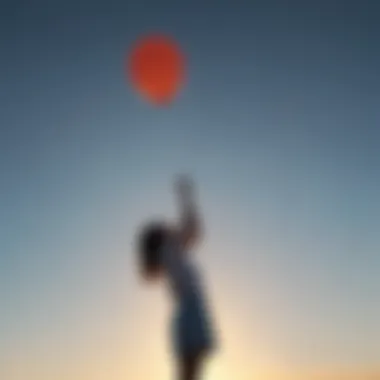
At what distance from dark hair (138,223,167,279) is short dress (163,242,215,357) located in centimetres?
10

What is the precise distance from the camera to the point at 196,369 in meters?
7.43

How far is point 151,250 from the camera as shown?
25.6 ft

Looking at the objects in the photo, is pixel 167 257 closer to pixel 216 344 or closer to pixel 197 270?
pixel 197 270

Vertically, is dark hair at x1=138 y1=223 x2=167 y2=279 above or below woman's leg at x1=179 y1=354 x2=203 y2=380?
above

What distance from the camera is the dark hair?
779 centimetres

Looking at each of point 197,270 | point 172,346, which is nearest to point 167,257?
point 197,270

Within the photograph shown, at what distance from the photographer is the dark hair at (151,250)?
7.79 meters

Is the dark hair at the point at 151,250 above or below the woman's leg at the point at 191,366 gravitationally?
above

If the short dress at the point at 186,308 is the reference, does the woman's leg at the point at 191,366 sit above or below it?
below

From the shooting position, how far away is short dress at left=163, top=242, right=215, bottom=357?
7.34 meters

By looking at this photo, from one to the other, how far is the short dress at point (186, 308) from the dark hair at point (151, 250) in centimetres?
10

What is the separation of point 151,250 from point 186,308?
0.73 meters

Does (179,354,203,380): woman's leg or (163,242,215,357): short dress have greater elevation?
(163,242,215,357): short dress

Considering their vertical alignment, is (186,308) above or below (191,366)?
above
